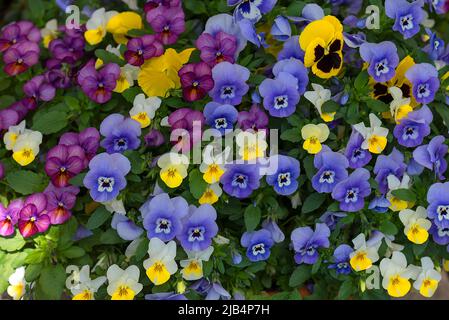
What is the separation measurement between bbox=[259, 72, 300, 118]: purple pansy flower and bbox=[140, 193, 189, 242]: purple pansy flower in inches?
12.0

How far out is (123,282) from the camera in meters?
1.51

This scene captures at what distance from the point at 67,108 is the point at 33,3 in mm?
476

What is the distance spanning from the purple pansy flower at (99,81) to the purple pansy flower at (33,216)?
29 cm

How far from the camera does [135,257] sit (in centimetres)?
154

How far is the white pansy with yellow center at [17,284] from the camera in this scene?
1.57 metres

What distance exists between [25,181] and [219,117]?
50cm

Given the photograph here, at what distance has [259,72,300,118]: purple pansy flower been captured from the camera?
151cm

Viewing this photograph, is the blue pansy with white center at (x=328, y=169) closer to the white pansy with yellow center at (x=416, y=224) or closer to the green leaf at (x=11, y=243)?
the white pansy with yellow center at (x=416, y=224)

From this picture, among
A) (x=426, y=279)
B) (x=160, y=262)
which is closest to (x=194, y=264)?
(x=160, y=262)

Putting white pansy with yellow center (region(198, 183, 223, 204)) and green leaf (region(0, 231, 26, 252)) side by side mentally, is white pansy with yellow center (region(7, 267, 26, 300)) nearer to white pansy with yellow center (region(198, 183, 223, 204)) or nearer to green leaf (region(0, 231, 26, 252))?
green leaf (region(0, 231, 26, 252))

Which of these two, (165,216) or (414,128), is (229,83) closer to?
(165,216)

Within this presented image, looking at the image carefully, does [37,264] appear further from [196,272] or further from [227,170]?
[227,170]

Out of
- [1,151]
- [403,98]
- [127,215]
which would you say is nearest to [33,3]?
[1,151]

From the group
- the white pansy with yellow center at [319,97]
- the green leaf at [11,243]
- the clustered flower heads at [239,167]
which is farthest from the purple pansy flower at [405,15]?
the green leaf at [11,243]
